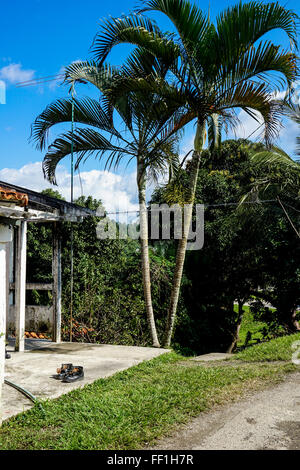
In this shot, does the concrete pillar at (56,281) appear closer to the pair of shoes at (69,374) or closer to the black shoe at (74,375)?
the pair of shoes at (69,374)

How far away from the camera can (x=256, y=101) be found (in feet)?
27.3

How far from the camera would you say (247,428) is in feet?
13.9

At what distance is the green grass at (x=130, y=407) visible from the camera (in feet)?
13.2

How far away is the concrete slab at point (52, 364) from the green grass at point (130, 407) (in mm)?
232

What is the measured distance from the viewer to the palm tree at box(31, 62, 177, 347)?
28.7 feet

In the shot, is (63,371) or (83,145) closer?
(63,371)

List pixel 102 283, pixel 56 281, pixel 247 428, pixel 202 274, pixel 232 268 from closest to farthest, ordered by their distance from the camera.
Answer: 1. pixel 247 428
2. pixel 56 281
3. pixel 102 283
4. pixel 232 268
5. pixel 202 274

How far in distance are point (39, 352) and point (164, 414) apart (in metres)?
3.81

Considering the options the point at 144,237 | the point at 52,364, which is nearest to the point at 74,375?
the point at 52,364

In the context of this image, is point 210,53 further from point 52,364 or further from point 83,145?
point 52,364

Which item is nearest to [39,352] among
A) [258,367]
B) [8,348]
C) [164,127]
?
[8,348]

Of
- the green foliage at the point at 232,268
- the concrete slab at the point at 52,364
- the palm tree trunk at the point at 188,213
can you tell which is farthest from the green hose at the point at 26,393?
the green foliage at the point at 232,268

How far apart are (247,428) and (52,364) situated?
358 centimetres

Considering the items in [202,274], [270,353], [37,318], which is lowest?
[270,353]
